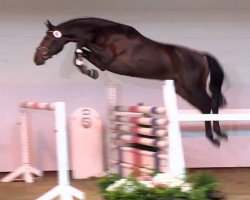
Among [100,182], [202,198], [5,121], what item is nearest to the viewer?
[202,198]

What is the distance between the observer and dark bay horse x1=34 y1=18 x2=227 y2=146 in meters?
4.32

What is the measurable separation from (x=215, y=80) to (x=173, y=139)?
2101 millimetres

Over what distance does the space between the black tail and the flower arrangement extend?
222 centimetres

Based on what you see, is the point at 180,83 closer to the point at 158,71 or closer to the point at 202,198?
the point at 158,71

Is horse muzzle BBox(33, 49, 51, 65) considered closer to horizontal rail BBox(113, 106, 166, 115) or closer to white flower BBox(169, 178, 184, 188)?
horizontal rail BBox(113, 106, 166, 115)

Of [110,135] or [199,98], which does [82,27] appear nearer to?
[110,135]

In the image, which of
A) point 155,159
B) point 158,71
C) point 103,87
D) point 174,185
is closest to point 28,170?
point 103,87

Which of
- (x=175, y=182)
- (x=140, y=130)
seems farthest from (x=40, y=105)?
(x=175, y=182)

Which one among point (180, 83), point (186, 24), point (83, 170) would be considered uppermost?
point (186, 24)

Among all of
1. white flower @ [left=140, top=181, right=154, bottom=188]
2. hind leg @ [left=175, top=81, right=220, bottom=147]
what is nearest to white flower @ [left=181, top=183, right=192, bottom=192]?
white flower @ [left=140, top=181, right=154, bottom=188]

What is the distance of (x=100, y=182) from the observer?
2496 millimetres

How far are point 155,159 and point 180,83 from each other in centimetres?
162

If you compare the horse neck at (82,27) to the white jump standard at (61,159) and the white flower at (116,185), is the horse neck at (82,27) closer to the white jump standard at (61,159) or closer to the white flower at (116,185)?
the white jump standard at (61,159)

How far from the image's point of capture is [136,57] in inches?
171
